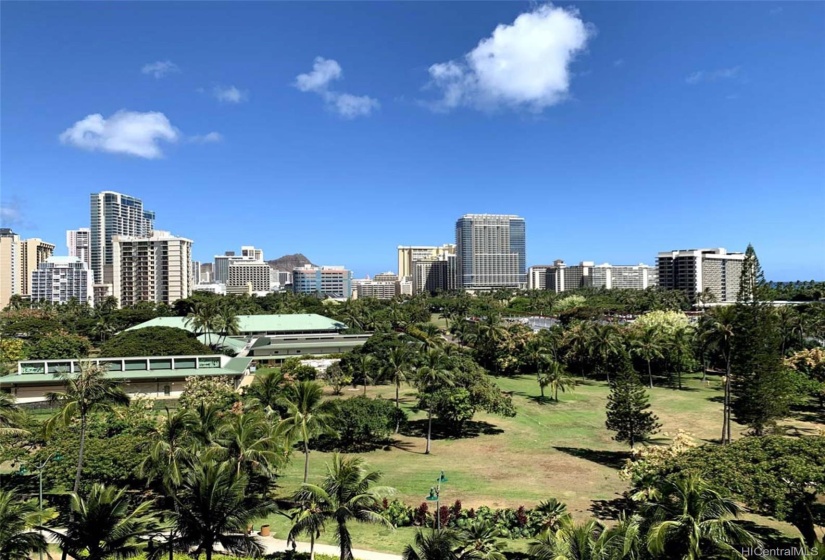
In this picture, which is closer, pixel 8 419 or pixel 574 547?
pixel 574 547

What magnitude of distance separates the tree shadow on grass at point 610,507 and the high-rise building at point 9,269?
178 m

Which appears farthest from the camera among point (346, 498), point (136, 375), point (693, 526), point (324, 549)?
point (136, 375)

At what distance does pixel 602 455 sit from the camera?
1214 inches

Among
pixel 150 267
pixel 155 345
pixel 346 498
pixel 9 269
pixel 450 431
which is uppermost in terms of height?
pixel 9 269

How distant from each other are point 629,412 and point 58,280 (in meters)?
182

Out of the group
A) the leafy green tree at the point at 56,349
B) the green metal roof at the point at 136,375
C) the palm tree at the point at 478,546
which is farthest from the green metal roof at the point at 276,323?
the palm tree at the point at 478,546

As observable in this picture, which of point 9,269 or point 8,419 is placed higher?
point 9,269

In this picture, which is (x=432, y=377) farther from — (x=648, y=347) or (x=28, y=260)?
(x=28, y=260)

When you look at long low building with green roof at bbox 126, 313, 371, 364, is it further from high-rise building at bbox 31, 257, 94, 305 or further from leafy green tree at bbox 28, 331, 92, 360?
high-rise building at bbox 31, 257, 94, 305

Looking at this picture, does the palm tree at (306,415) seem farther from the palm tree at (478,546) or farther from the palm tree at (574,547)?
the palm tree at (574,547)

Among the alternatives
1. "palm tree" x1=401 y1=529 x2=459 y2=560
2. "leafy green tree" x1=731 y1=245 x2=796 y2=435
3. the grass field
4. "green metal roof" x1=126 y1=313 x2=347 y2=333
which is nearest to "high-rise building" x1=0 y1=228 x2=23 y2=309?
"green metal roof" x1=126 y1=313 x2=347 y2=333

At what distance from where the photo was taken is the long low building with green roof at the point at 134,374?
1672 inches

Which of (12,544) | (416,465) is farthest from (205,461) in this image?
(416,465)

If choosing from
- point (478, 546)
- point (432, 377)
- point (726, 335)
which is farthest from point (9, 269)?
point (726, 335)
